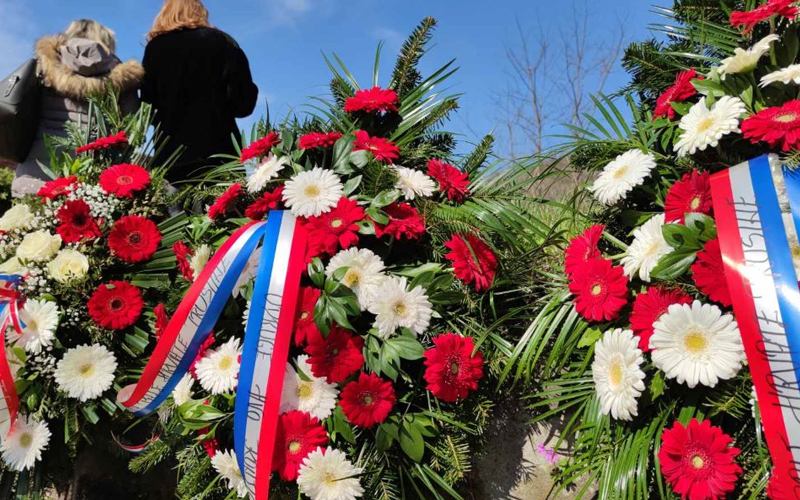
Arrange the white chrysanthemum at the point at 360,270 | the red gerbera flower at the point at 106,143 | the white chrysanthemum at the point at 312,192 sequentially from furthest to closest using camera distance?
the red gerbera flower at the point at 106,143 → the white chrysanthemum at the point at 312,192 → the white chrysanthemum at the point at 360,270

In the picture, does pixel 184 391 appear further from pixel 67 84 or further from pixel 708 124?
pixel 67 84

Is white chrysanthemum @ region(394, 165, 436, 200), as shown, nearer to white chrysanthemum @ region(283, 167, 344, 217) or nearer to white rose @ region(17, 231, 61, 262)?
white chrysanthemum @ region(283, 167, 344, 217)

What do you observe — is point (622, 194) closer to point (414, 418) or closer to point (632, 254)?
point (632, 254)

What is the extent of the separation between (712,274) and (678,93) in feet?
1.76

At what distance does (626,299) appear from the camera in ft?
4.55

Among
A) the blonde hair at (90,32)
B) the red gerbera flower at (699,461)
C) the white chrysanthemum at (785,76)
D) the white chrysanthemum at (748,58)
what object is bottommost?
the red gerbera flower at (699,461)

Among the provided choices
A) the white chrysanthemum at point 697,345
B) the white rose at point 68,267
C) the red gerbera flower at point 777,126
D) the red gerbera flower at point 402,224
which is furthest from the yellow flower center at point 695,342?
the white rose at point 68,267

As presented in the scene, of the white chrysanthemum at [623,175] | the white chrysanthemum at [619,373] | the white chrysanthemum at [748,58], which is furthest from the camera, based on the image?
the white chrysanthemum at [623,175]

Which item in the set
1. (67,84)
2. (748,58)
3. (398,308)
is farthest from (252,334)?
(67,84)

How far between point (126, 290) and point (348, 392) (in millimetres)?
865

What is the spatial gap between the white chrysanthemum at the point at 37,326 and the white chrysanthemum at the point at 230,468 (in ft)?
2.17

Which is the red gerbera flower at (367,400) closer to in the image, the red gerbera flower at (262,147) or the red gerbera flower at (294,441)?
the red gerbera flower at (294,441)

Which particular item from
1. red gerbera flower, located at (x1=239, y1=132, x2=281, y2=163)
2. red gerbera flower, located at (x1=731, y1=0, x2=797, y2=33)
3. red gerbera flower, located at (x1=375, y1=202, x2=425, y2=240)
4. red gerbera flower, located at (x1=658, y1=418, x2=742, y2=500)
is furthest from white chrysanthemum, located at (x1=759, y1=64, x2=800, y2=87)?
red gerbera flower, located at (x1=239, y1=132, x2=281, y2=163)

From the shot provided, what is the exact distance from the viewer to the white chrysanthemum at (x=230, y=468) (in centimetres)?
158
